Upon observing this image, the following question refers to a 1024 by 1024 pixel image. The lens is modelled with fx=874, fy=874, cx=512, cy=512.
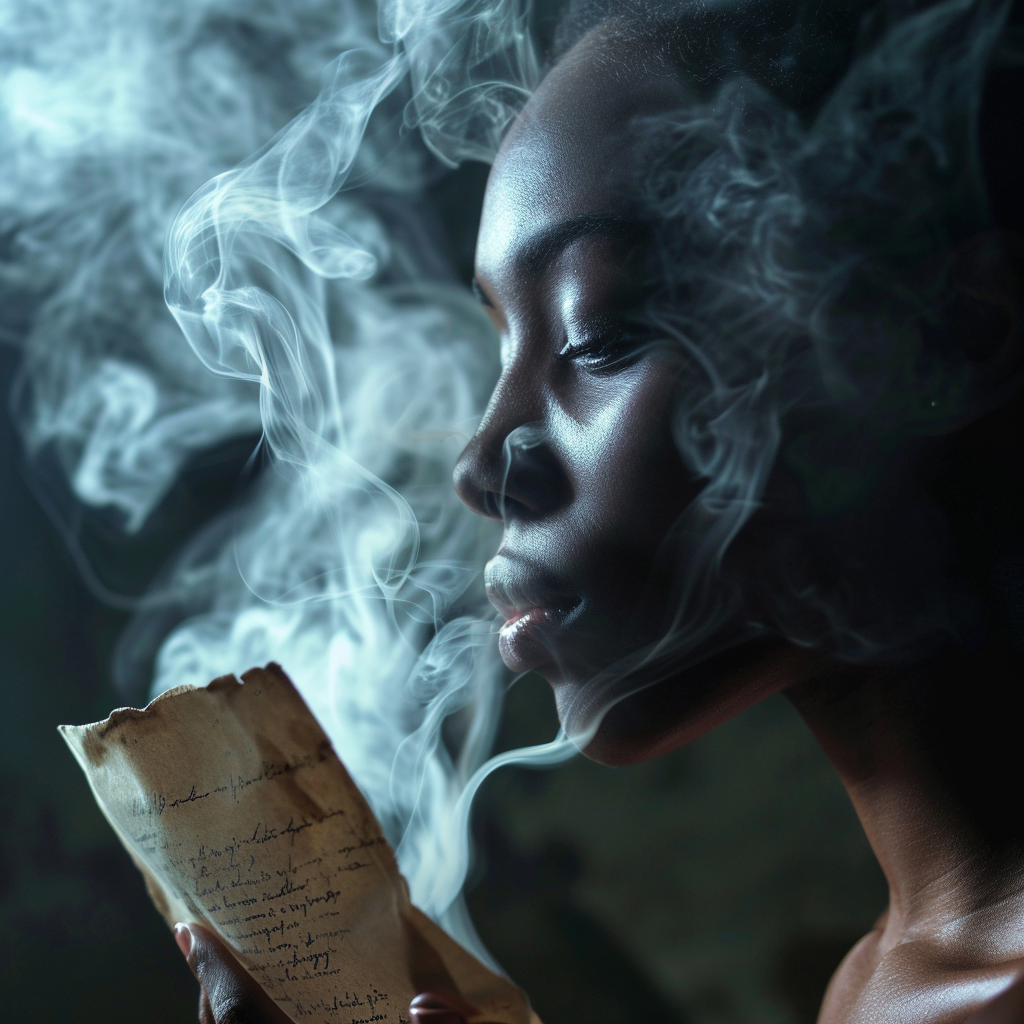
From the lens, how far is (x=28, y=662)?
1408 mm

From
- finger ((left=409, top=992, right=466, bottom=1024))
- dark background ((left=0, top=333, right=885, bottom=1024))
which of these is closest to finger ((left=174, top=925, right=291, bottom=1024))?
finger ((left=409, top=992, right=466, bottom=1024))

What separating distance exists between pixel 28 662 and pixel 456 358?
2.77 ft

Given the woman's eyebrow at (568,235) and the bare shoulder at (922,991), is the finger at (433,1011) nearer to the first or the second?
the bare shoulder at (922,991)

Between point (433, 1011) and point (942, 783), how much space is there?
1.31 ft

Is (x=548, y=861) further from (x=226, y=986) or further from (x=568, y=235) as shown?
(x=568, y=235)

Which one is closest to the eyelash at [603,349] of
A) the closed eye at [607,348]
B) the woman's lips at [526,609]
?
the closed eye at [607,348]

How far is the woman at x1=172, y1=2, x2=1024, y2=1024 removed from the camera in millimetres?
A: 603

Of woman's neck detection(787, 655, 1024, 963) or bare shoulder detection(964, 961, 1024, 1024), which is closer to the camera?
bare shoulder detection(964, 961, 1024, 1024)

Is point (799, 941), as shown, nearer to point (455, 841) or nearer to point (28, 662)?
point (455, 841)

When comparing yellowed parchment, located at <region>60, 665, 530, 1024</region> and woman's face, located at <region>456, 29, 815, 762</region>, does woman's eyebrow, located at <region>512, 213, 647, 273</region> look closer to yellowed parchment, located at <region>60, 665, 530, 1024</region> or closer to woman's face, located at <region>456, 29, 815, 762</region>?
woman's face, located at <region>456, 29, 815, 762</region>

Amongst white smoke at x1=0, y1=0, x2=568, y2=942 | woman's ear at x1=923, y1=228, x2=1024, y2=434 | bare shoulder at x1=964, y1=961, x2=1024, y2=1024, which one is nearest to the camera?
bare shoulder at x1=964, y1=961, x2=1024, y2=1024

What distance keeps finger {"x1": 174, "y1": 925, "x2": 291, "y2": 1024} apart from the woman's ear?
0.63 metres

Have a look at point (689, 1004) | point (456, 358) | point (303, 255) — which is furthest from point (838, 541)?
point (689, 1004)

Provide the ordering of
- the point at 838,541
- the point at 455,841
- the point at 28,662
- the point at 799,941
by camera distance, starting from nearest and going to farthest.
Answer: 1. the point at 838,541
2. the point at 455,841
3. the point at 799,941
4. the point at 28,662
